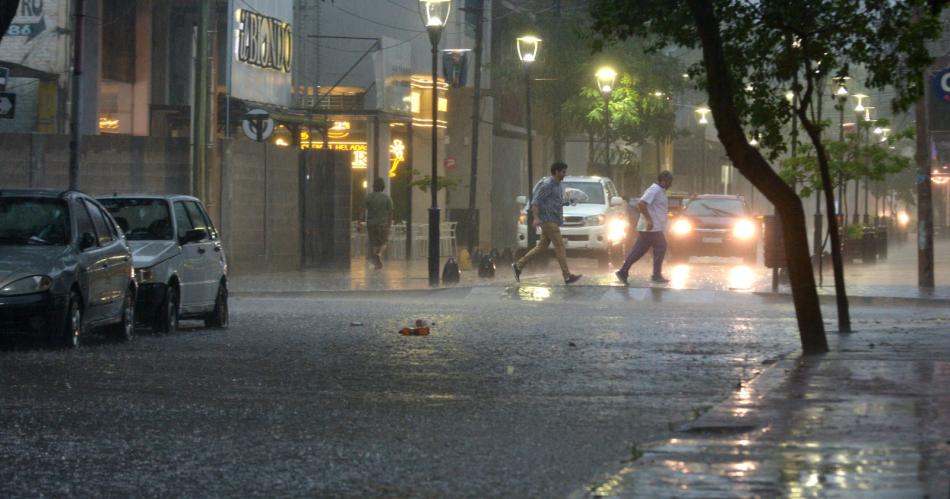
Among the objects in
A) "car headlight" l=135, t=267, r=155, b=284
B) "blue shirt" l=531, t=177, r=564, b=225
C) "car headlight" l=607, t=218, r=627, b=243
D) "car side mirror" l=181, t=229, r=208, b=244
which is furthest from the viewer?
"car headlight" l=607, t=218, r=627, b=243

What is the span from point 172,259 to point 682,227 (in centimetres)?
2486

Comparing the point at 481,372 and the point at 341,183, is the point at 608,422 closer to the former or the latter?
the point at 481,372

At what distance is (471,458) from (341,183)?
26.8 m

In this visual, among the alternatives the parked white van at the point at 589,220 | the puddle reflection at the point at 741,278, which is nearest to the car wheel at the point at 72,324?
the puddle reflection at the point at 741,278

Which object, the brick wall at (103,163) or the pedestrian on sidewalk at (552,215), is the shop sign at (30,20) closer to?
the brick wall at (103,163)

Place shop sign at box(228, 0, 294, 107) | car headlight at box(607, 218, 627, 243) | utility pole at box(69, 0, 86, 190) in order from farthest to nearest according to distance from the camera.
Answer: car headlight at box(607, 218, 627, 243) < shop sign at box(228, 0, 294, 107) < utility pole at box(69, 0, 86, 190)

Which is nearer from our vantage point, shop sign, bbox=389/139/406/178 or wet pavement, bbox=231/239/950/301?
wet pavement, bbox=231/239/950/301

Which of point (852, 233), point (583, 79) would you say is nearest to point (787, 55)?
point (852, 233)

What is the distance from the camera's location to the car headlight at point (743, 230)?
42.0 meters

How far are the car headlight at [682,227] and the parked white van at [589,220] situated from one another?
242 centimetres

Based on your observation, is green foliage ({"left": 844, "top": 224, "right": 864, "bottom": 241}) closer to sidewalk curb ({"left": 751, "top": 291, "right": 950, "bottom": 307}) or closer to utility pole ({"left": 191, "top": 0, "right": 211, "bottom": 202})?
sidewalk curb ({"left": 751, "top": 291, "right": 950, "bottom": 307})

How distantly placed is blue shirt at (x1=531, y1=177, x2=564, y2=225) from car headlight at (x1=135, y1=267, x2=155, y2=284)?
34.6 ft

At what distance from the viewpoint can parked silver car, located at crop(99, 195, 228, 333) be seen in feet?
60.2

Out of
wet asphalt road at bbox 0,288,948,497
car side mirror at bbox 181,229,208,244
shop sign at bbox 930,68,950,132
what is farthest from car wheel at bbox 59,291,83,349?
shop sign at bbox 930,68,950,132
